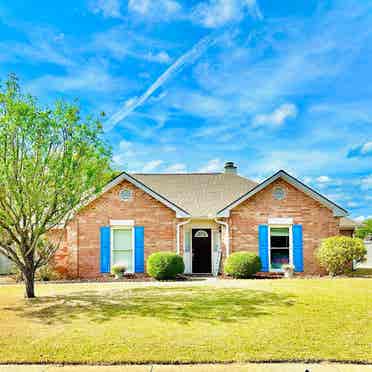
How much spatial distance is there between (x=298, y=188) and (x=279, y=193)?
917 mm

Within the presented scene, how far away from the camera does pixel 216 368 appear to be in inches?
250

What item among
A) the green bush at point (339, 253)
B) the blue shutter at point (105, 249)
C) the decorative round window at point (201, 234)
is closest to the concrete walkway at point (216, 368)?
the green bush at point (339, 253)

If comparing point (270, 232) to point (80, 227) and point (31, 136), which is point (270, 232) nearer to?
point (80, 227)

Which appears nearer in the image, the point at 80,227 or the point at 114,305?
the point at 114,305

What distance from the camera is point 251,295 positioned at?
11.9 m

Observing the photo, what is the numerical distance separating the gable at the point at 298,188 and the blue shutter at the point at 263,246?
1625mm

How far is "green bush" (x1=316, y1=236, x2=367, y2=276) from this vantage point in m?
18.4

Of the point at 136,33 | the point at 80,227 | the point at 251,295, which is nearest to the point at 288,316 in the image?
the point at 251,295

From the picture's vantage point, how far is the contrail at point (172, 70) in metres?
14.9

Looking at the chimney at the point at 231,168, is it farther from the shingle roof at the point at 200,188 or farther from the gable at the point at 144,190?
the gable at the point at 144,190

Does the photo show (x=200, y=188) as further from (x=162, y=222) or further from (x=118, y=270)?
(x=118, y=270)

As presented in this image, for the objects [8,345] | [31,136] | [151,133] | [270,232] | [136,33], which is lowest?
[8,345]

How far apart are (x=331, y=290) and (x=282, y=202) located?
813 centimetres

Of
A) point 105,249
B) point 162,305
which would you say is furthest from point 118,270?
point 162,305
